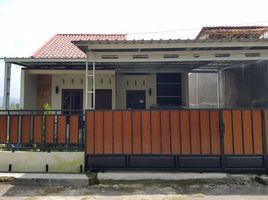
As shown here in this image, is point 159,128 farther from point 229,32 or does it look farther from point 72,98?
point 229,32

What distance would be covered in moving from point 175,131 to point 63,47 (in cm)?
760

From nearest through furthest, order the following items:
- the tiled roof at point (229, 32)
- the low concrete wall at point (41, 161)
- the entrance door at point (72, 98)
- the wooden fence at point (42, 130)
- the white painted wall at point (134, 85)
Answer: the low concrete wall at point (41, 161), the wooden fence at point (42, 130), the tiled roof at point (229, 32), the entrance door at point (72, 98), the white painted wall at point (134, 85)

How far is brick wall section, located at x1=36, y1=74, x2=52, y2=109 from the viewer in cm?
1238

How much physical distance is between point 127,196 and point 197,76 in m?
12.7

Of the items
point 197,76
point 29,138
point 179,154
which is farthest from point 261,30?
point 29,138

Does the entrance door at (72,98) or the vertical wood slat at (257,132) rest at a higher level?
the entrance door at (72,98)

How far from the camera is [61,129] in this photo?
290 inches

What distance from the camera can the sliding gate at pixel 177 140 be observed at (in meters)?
7.05

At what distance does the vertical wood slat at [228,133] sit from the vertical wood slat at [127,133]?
2.43 meters

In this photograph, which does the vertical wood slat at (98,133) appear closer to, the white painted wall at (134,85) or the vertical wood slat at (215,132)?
the vertical wood slat at (215,132)

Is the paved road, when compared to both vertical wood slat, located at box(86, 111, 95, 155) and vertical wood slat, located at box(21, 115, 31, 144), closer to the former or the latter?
vertical wood slat, located at box(86, 111, 95, 155)

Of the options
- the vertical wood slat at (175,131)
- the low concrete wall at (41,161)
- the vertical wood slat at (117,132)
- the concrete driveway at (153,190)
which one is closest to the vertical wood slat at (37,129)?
the low concrete wall at (41,161)

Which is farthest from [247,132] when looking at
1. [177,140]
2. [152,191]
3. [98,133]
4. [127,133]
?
[98,133]

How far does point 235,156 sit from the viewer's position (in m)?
7.04
